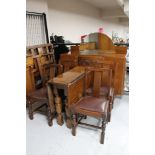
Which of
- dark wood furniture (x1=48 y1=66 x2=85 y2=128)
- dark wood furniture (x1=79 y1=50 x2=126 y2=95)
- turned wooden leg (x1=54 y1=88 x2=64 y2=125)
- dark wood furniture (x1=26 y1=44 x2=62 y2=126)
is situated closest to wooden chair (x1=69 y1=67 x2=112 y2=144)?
dark wood furniture (x1=48 y1=66 x2=85 y2=128)

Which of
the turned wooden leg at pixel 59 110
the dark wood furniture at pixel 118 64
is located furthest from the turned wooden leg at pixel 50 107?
the dark wood furniture at pixel 118 64

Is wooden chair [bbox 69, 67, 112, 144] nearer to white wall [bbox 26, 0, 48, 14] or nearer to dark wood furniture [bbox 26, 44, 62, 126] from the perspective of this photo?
dark wood furniture [bbox 26, 44, 62, 126]

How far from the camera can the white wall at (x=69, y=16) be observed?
4.05m

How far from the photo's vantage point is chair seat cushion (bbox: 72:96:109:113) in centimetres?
215

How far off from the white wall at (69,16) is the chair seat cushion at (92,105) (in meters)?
2.51

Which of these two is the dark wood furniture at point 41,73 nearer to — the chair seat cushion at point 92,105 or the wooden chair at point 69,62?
the wooden chair at point 69,62

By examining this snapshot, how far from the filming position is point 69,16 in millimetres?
5289

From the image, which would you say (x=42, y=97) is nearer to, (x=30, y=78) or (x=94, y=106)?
(x=30, y=78)

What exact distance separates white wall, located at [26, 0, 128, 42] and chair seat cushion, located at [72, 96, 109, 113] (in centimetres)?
251
